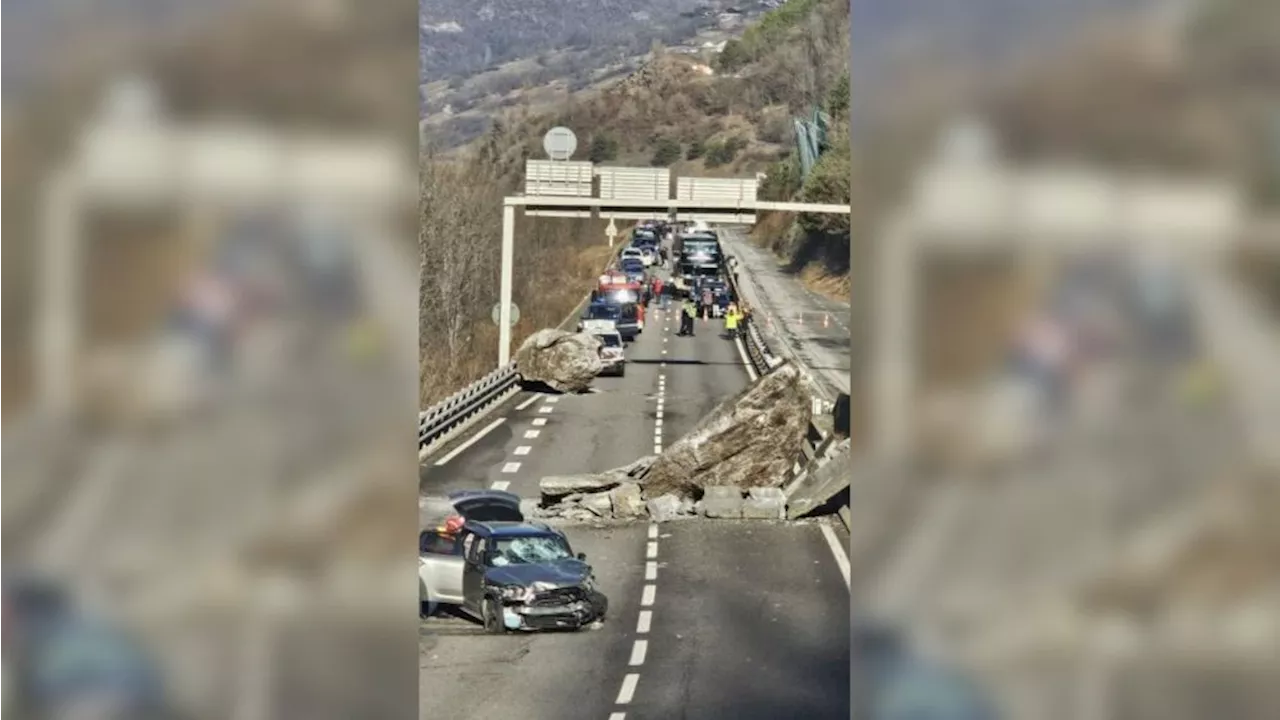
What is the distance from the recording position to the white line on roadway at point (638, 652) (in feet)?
39.0

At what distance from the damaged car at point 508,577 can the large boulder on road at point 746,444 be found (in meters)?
4.69

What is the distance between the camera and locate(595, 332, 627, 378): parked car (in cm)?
3394

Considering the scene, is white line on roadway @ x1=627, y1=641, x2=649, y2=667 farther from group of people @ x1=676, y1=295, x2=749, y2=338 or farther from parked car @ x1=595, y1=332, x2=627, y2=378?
group of people @ x1=676, y1=295, x2=749, y2=338

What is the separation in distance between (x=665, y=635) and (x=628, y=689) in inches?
85.7

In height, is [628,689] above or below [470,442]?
above

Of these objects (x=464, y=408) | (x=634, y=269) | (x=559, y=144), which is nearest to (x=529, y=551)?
(x=464, y=408)

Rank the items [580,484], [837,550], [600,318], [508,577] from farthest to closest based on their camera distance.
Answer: [600,318]
[580,484]
[837,550]
[508,577]

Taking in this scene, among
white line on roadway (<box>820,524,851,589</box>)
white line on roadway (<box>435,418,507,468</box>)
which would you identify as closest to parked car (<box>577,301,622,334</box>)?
white line on roadway (<box>435,418,507,468</box>)

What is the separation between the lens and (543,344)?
31812 millimetres
